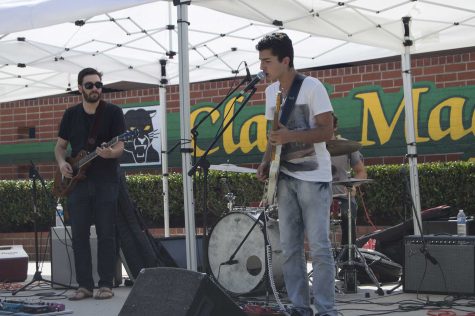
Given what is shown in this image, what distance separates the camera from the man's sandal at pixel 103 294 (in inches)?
278

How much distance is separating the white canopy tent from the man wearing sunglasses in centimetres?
77

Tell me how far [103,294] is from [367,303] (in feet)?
7.87

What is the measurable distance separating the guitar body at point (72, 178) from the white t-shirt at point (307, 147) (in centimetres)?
251

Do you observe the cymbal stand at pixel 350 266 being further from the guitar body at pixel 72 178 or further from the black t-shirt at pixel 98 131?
the guitar body at pixel 72 178

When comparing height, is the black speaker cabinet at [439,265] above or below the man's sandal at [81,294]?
above

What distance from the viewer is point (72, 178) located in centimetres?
699

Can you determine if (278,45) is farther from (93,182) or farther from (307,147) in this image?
(93,182)

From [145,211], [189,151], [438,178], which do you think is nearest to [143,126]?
[145,211]

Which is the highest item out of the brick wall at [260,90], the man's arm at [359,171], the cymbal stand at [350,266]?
the brick wall at [260,90]

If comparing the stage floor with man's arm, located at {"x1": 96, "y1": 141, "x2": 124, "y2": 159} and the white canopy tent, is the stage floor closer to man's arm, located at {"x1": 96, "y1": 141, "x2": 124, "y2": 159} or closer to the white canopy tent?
the white canopy tent

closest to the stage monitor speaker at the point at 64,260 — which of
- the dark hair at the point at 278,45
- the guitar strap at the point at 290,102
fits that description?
the guitar strap at the point at 290,102

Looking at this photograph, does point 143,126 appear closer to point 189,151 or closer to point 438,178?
point 438,178

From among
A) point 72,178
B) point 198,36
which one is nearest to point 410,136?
point 198,36

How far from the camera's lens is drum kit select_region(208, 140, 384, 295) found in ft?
23.8
